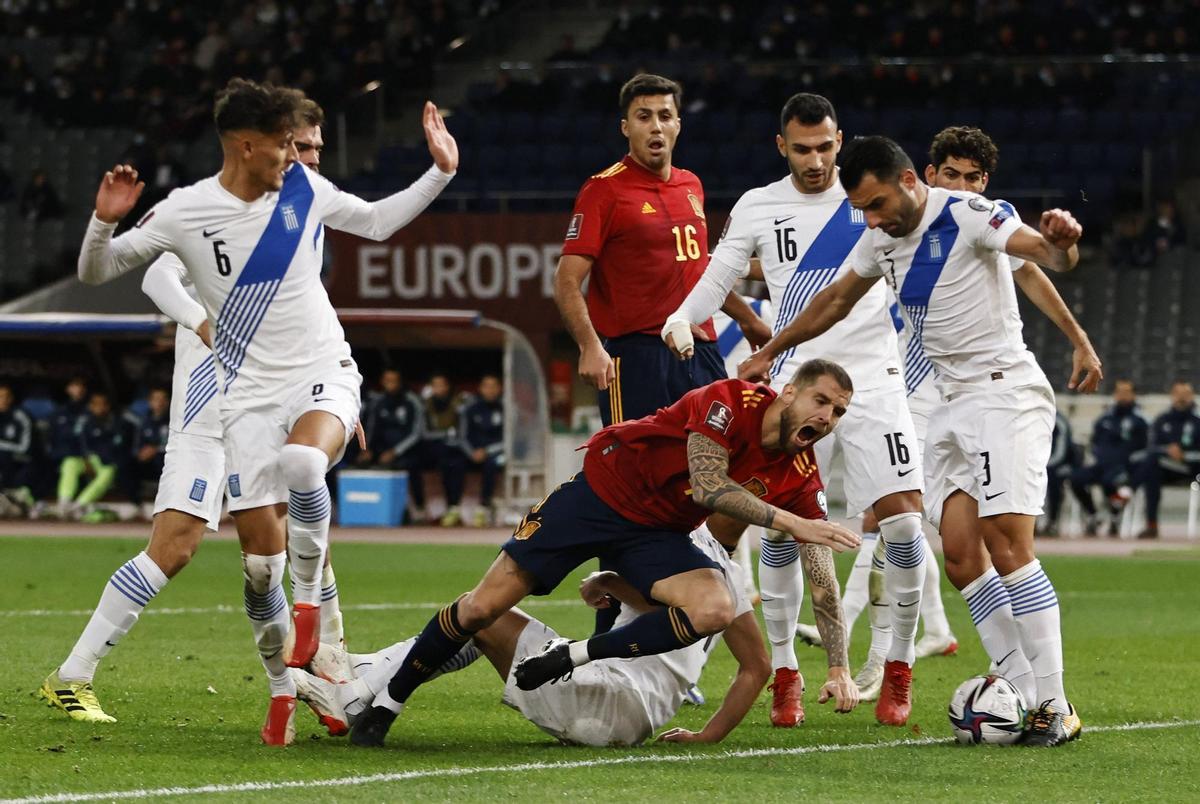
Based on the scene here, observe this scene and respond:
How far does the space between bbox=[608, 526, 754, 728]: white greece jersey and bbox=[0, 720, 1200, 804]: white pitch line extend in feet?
1.04

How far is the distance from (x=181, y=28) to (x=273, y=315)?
25.1 meters

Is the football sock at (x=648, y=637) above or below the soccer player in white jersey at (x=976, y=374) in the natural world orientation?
below

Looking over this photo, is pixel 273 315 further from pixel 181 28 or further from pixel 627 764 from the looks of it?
pixel 181 28

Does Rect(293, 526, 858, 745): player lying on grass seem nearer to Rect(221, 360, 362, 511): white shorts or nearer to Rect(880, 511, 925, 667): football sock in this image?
Rect(221, 360, 362, 511): white shorts

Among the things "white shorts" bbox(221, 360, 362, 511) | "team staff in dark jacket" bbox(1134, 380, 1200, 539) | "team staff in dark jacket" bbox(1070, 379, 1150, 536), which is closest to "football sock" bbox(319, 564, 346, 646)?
"white shorts" bbox(221, 360, 362, 511)

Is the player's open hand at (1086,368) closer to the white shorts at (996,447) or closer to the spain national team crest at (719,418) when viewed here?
the white shorts at (996,447)

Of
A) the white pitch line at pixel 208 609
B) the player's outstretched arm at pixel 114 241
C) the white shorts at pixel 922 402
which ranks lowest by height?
the white pitch line at pixel 208 609

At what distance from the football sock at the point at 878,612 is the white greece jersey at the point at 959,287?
4.21 feet

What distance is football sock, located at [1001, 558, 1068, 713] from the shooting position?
7.02m

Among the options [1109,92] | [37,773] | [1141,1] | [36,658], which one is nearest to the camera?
[37,773]

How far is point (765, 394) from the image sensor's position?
673 cm

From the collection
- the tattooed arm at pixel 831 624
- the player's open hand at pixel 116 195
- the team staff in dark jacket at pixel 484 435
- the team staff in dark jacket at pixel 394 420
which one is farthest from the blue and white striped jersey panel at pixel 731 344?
the team staff in dark jacket at pixel 394 420

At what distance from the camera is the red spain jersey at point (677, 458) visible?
6.69 m

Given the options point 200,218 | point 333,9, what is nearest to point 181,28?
point 333,9
